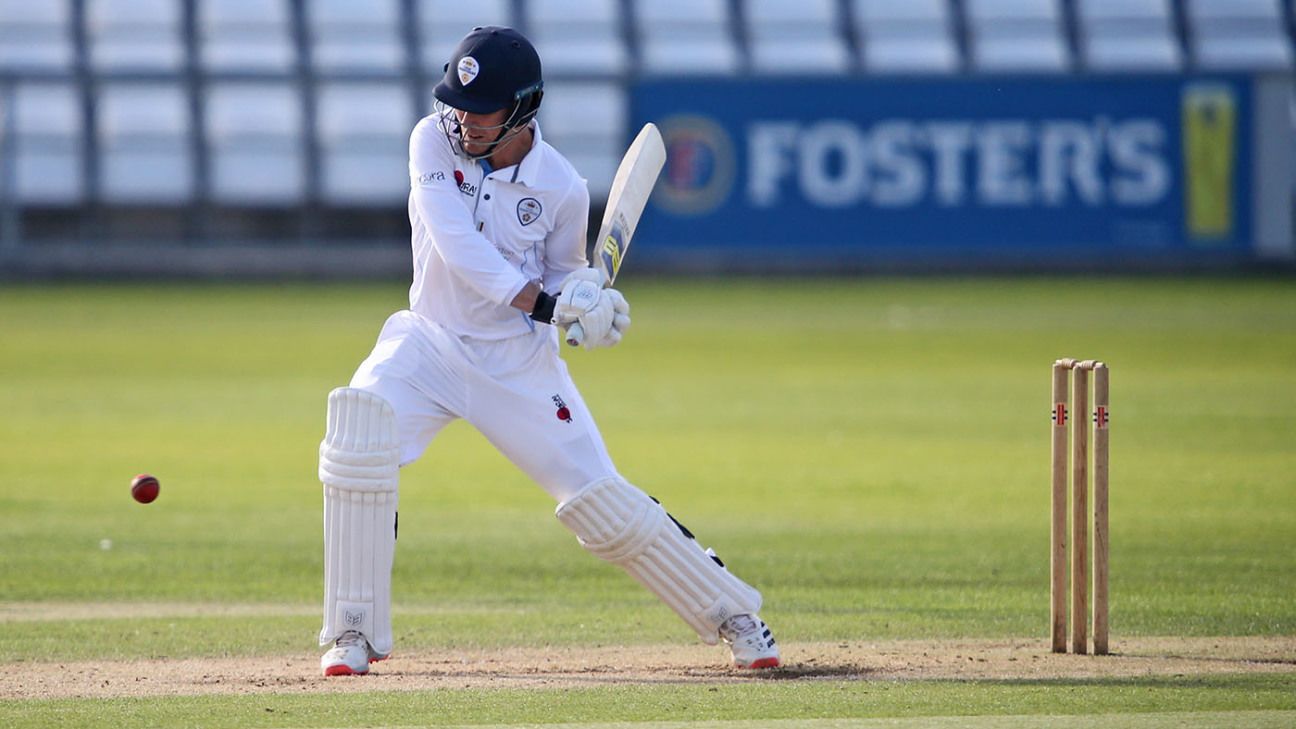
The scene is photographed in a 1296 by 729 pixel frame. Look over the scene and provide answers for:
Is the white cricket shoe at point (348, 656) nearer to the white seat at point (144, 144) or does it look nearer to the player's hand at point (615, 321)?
the player's hand at point (615, 321)

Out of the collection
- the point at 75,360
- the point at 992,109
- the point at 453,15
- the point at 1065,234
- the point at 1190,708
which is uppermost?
the point at 453,15

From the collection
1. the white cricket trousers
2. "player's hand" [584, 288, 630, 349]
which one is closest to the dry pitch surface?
the white cricket trousers

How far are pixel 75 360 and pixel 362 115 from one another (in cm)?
1118

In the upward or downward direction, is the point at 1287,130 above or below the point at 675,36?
below

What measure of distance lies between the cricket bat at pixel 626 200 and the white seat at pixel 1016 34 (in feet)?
74.2

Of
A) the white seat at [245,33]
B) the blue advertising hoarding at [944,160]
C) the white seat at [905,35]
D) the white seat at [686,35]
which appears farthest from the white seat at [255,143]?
the white seat at [905,35]

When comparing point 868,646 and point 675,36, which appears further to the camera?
point 675,36

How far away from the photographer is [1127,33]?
92.6 feet

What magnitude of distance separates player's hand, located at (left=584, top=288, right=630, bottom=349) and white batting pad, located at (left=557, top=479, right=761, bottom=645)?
0.44 m

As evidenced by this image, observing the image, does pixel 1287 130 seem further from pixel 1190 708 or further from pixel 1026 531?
pixel 1190 708

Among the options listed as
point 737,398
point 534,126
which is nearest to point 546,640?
point 534,126

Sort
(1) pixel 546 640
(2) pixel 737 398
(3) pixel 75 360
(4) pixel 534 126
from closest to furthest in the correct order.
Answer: (4) pixel 534 126, (1) pixel 546 640, (2) pixel 737 398, (3) pixel 75 360

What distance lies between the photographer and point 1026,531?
8.05 meters

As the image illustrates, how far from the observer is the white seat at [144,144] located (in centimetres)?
2611
